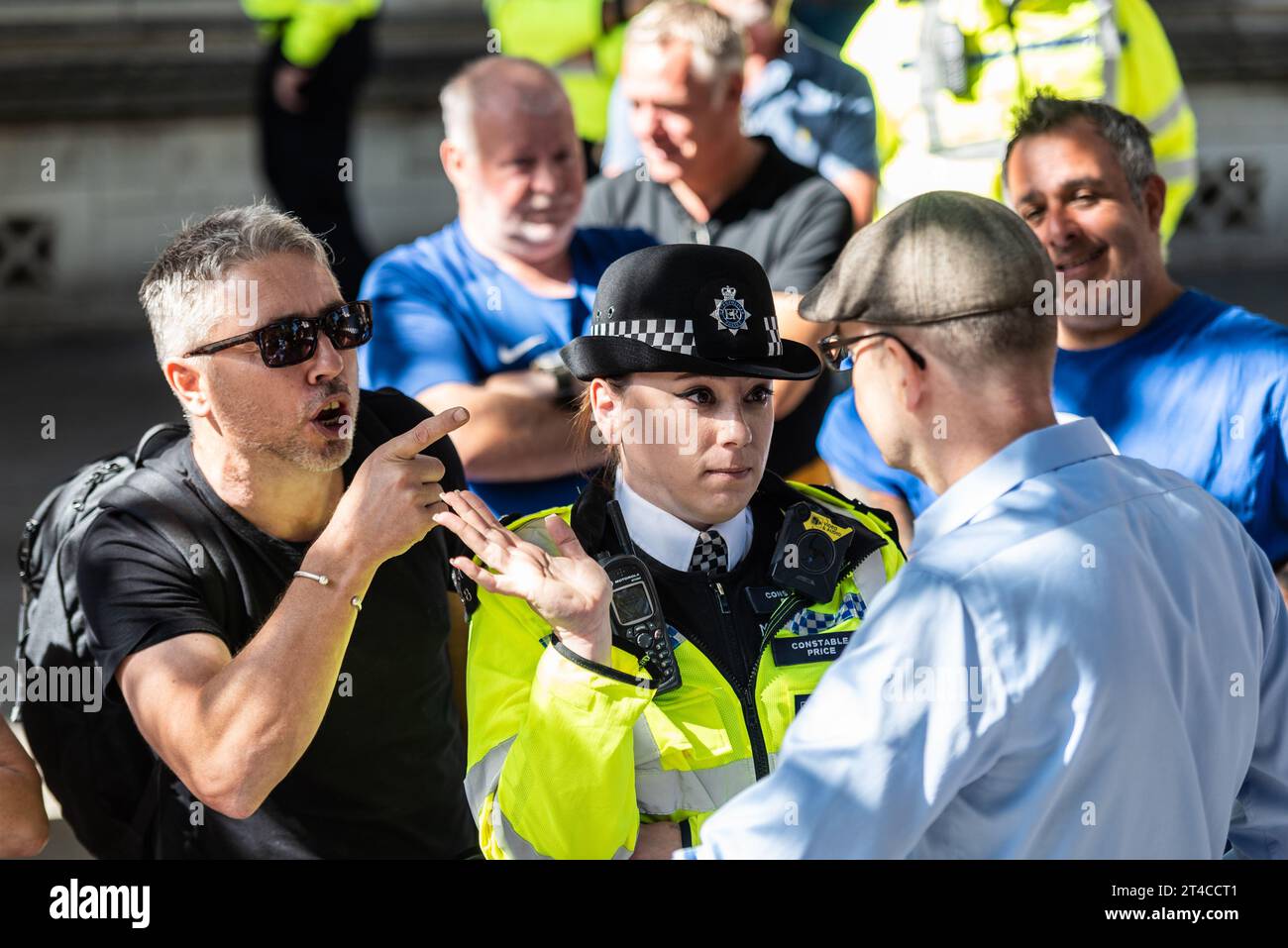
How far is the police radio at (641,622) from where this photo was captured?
220 centimetres

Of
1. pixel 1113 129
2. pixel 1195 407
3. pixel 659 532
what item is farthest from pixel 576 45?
pixel 659 532

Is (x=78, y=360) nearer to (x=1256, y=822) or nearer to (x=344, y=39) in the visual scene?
(x=344, y=39)

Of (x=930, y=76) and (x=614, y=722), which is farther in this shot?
(x=930, y=76)

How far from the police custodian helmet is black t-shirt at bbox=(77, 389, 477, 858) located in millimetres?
593

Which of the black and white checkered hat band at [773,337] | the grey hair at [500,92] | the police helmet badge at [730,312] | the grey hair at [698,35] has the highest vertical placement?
the grey hair at [698,35]

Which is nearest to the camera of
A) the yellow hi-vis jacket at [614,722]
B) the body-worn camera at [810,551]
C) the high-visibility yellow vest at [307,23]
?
the yellow hi-vis jacket at [614,722]

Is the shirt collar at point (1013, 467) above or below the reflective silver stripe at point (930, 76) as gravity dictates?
below

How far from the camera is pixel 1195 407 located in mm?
3164

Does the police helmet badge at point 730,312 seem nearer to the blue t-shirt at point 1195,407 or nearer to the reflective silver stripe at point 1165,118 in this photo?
the blue t-shirt at point 1195,407

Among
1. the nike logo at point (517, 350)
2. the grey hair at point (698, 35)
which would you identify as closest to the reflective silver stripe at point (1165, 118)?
the grey hair at point (698, 35)

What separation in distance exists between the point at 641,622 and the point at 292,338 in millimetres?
797

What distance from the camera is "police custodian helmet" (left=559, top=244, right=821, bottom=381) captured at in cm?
233

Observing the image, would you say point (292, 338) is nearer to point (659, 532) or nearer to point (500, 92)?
point (659, 532)

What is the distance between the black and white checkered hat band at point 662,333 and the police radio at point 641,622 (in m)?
0.33
